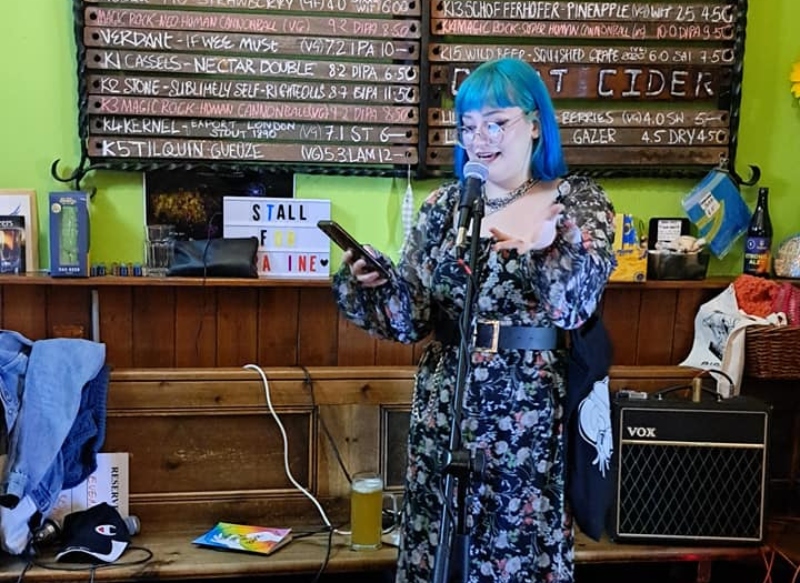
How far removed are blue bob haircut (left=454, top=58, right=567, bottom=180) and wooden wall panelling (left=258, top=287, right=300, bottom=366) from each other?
0.88 m

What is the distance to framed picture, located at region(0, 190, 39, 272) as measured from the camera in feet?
6.40

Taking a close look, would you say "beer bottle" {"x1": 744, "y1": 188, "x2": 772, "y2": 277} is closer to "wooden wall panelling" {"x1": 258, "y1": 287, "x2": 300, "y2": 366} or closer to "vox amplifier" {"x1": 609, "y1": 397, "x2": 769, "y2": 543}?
"vox amplifier" {"x1": 609, "y1": 397, "x2": 769, "y2": 543}

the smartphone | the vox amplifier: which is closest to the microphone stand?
the smartphone

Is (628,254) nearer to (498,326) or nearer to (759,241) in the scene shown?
(759,241)

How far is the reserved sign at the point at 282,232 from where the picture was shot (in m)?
2.05

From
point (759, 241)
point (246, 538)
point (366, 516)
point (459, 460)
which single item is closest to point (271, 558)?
point (246, 538)

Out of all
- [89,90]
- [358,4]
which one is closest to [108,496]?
[89,90]

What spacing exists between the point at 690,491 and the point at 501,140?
1.07m

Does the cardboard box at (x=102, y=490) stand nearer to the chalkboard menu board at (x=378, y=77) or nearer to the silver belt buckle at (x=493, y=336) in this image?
the chalkboard menu board at (x=378, y=77)

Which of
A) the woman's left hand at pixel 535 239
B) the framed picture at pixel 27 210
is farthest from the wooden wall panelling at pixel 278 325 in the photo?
the woman's left hand at pixel 535 239

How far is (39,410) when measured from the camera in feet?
5.81

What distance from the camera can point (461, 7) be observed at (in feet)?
6.82

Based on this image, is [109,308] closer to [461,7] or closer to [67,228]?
[67,228]

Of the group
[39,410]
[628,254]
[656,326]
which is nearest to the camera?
[39,410]
